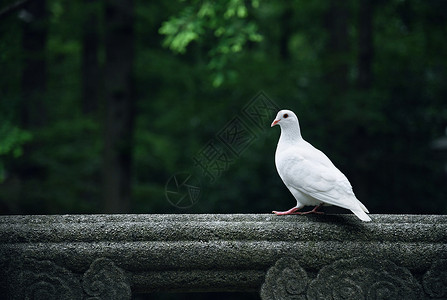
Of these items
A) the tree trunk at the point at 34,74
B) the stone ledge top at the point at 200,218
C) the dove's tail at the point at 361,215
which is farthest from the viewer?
the tree trunk at the point at 34,74

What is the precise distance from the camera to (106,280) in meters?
3.30

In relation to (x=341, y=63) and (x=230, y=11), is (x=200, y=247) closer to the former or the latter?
(x=230, y=11)

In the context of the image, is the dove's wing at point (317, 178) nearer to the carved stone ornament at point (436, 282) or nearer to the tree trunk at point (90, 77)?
the carved stone ornament at point (436, 282)

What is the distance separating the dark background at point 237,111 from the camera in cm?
852

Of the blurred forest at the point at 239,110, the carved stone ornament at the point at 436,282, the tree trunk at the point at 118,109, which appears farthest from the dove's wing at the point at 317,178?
the blurred forest at the point at 239,110

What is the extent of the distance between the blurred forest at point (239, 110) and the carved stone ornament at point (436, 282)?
4.64m

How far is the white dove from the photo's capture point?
3242 mm

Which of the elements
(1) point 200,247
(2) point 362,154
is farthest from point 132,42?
(1) point 200,247

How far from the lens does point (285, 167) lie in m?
3.47

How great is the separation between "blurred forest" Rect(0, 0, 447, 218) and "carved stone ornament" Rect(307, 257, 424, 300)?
440 centimetres

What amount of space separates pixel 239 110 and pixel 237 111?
0.07 m

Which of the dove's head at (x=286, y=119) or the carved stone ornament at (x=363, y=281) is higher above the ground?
the dove's head at (x=286, y=119)

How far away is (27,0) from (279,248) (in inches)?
136

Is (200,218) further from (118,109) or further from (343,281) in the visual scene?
(118,109)
